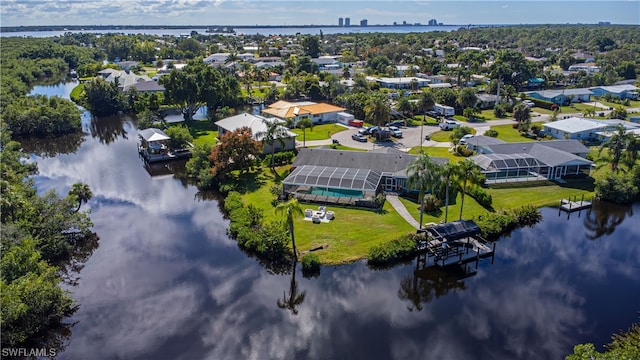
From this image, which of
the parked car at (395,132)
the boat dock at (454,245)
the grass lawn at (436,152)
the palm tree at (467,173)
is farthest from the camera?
the parked car at (395,132)

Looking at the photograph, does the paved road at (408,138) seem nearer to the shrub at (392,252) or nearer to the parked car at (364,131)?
the parked car at (364,131)

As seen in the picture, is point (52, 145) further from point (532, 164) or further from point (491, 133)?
point (532, 164)

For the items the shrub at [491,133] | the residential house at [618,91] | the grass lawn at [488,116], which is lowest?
the shrub at [491,133]

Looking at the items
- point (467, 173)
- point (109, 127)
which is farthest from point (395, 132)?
point (109, 127)

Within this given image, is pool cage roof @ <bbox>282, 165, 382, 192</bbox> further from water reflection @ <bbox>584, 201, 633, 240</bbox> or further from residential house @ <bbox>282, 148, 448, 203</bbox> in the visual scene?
water reflection @ <bbox>584, 201, 633, 240</bbox>

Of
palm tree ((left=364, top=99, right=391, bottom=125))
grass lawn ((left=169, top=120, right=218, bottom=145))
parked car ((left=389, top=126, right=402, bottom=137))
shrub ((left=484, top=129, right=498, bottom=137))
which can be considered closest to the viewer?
palm tree ((left=364, top=99, right=391, bottom=125))

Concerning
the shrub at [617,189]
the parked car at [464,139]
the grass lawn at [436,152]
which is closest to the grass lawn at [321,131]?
the grass lawn at [436,152]

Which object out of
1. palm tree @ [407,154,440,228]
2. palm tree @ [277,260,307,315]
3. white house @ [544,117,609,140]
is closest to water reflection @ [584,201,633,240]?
palm tree @ [407,154,440,228]
